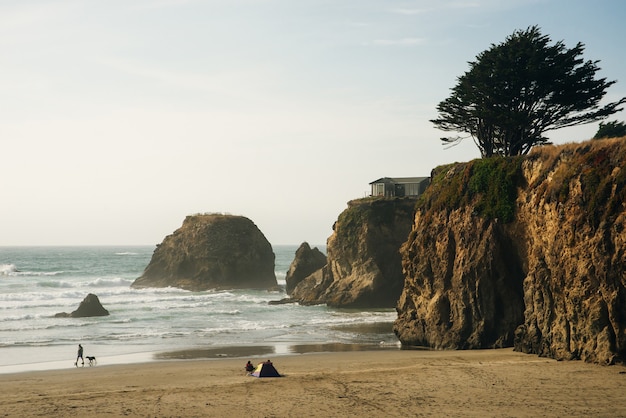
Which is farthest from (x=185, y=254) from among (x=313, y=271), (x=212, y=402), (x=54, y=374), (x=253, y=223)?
(x=212, y=402)

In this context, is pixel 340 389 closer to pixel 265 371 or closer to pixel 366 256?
pixel 265 371

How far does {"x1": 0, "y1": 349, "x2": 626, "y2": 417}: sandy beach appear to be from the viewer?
72.6 ft

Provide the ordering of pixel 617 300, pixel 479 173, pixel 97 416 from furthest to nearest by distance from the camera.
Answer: pixel 479 173 → pixel 617 300 → pixel 97 416

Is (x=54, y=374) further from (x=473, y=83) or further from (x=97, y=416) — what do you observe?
(x=473, y=83)

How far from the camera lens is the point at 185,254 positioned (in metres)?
97.2

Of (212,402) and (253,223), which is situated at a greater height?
(253,223)

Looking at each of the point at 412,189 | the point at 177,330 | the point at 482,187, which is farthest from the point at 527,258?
the point at 412,189

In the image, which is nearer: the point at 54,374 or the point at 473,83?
the point at 54,374

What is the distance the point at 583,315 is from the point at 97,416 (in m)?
20.2

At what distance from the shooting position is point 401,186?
7462cm

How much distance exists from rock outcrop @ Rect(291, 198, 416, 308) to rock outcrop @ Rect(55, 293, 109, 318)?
2067cm

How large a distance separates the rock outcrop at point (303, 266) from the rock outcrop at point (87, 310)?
26537 millimetres

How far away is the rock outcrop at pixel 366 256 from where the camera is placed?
63.5 metres

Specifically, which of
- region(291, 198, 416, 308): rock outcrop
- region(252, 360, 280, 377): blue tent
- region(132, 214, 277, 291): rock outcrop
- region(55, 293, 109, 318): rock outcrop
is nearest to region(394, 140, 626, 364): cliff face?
region(252, 360, 280, 377): blue tent
